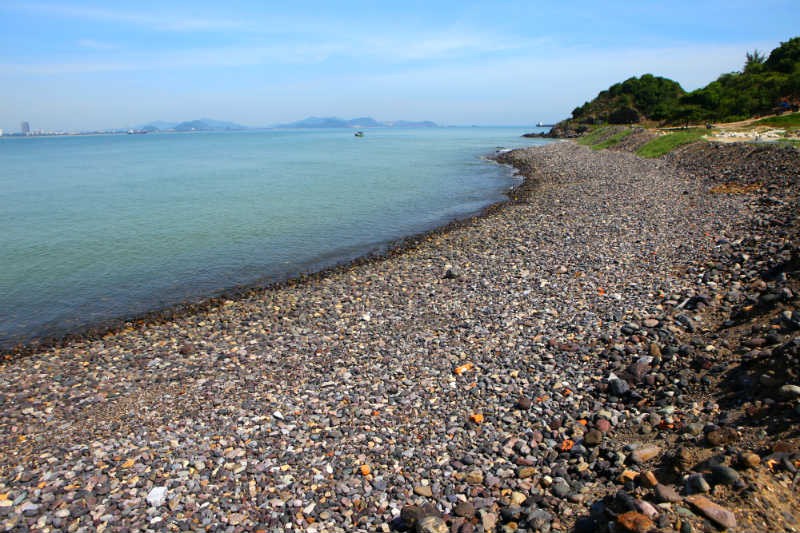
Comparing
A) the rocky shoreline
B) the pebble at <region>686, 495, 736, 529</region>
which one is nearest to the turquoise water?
the rocky shoreline

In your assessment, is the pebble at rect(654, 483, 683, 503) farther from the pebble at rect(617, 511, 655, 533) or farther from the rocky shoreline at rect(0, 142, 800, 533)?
the pebble at rect(617, 511, 655, 533)

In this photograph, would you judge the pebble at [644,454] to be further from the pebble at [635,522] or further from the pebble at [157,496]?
the pebble at [157,496]

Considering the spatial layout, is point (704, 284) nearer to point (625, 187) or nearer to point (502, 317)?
point (502, 317)

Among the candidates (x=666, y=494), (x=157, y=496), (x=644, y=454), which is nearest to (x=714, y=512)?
(x=666, y=494)

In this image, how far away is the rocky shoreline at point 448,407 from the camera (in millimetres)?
6508

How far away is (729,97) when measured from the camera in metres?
71.2

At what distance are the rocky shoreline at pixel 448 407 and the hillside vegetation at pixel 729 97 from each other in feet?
220

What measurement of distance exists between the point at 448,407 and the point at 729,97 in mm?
83568

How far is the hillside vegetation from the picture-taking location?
67750 mm

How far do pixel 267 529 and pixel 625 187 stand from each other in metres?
32.1

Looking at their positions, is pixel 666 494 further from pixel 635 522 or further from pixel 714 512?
pixel 635 522

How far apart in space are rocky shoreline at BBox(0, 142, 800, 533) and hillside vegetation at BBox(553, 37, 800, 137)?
6717cm

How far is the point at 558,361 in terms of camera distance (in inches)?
406

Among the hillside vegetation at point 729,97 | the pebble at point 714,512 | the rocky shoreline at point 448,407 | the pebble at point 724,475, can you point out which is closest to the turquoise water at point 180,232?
the rocky shoreline at point 448,407
